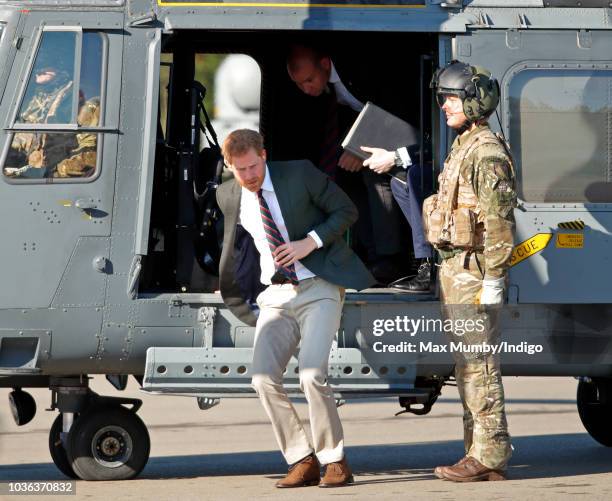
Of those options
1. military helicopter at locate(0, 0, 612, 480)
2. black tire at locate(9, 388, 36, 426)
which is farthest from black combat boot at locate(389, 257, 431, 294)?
black tire at locate(9, 388, 36, 426)

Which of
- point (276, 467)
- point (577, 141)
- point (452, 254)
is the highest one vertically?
point (577, 141)

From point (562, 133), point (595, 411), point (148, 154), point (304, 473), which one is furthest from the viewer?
point (595, 411)

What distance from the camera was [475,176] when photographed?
7621 mm

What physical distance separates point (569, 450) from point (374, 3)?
12.9 ft

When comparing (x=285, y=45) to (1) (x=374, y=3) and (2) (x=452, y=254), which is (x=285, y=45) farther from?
(2) (x=452, y=254)

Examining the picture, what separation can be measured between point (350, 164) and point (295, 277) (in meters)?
1.52

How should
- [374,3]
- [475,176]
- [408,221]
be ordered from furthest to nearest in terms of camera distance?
[408,221] → [374,3] → [475,176]

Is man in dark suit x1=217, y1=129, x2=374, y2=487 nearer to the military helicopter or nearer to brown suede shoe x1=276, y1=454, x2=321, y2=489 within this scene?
brown suede shoe x1=276, y1=454, x2=321, y2=489

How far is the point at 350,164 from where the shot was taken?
8.90 meters

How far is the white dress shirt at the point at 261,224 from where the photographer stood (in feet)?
25.1

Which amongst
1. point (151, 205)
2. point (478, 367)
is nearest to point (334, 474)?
Result: point (478, 367)

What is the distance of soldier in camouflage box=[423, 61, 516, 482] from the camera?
754 cm

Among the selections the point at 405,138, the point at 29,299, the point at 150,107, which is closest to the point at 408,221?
the point at 405,138

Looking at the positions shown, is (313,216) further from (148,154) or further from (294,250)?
(148,154)
